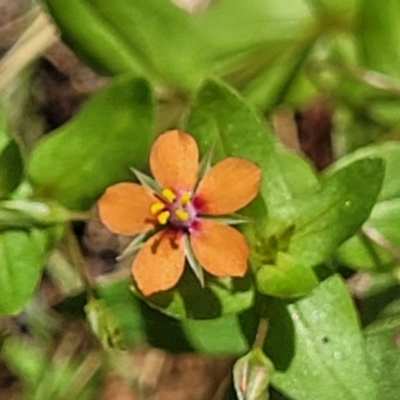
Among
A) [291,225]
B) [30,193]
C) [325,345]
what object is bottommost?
[325,345]

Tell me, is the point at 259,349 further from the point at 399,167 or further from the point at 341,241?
the point at 399,167

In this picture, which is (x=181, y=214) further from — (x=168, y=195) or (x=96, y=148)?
(x=96, y=148)

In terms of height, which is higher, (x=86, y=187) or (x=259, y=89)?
(x=86, y=187)

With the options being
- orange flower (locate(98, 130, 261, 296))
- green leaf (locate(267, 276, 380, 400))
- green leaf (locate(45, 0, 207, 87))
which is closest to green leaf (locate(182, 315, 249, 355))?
green leaf (locate(267, 276, 380, 400))

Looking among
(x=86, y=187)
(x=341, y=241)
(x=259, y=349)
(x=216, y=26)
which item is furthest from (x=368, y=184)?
(x=216, y=26)

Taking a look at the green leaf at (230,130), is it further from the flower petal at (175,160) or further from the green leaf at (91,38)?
the green leaf at (91,38)

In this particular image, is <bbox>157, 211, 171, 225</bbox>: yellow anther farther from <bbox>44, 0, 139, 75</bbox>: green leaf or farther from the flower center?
<bbox>44, 0, 139, 75</bbox>: green leaf

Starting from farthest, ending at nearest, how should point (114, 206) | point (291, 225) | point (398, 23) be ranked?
point (398, 23), point (291, 225), point (114, 206)

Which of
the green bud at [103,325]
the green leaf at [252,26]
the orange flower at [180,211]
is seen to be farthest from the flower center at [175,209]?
the green leaf at [252,26]
